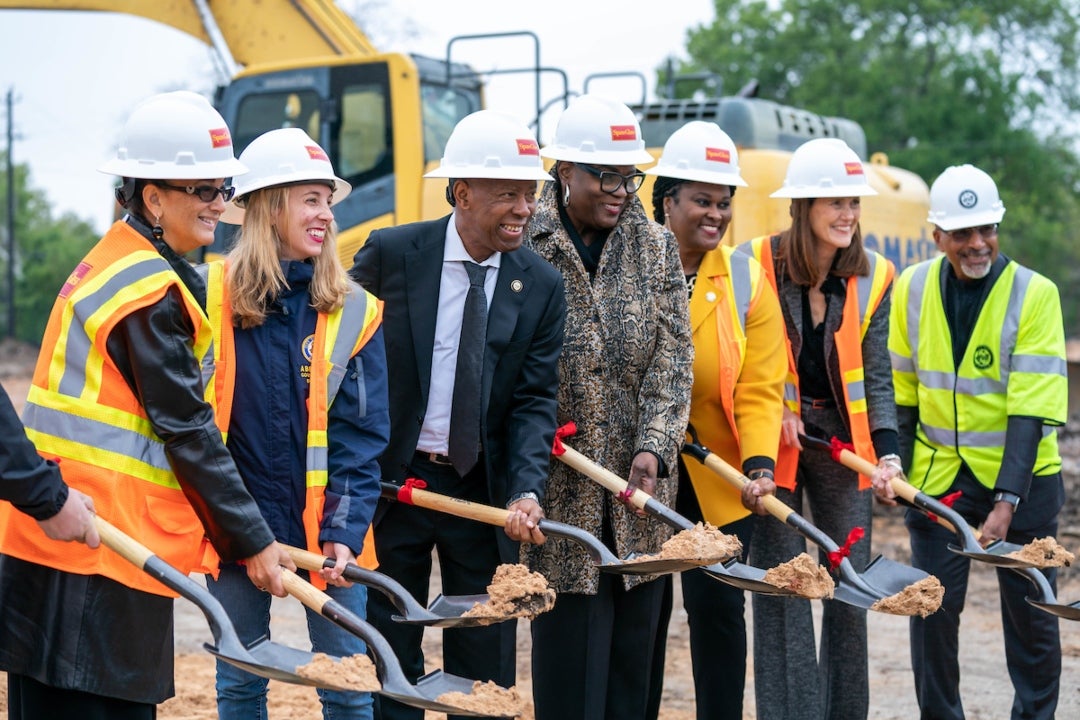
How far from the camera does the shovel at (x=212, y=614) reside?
336cm

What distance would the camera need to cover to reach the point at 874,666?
7.15 m

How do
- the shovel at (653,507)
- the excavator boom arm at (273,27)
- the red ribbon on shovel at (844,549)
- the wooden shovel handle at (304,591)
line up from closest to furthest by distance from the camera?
the wooden shovel handle at (304,591)
the shovel at (653,507)
the red ribbon on shovel at (844,549)
the excavator boom arm at (273,27)

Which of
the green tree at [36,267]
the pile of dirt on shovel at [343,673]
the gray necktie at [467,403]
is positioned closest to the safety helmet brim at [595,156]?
the gray necktie at [467,403]

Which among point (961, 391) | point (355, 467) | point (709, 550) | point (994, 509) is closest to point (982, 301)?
point (961, 391)

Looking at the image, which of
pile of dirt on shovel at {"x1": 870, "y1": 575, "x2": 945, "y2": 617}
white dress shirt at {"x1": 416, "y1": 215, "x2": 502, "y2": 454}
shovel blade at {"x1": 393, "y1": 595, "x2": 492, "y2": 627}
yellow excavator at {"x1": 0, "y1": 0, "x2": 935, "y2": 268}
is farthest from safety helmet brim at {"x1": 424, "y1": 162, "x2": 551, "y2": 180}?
yellow excavator at {"x1": 0, "y1": 0, "x2": 935, "y2": 268}

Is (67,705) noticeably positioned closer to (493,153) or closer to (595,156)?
(493,153)

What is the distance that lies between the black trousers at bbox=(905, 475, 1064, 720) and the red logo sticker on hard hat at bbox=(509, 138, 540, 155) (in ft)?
7.58

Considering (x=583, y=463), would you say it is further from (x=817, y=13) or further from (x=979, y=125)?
(x=817, y=13)

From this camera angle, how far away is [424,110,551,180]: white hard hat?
174 inches

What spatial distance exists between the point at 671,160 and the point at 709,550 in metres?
1.60

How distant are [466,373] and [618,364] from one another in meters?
0.57

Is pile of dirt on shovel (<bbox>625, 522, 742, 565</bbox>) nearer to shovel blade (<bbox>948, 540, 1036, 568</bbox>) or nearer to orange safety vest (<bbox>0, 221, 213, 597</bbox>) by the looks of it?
shovel blade (<bbox>948, 540, 1036, 568</bbox>)

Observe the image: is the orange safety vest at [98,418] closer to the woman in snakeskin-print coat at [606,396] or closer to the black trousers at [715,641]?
the woman in snakeskin-print coat at [606,396]

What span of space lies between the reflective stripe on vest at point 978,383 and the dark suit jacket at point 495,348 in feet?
6.21
